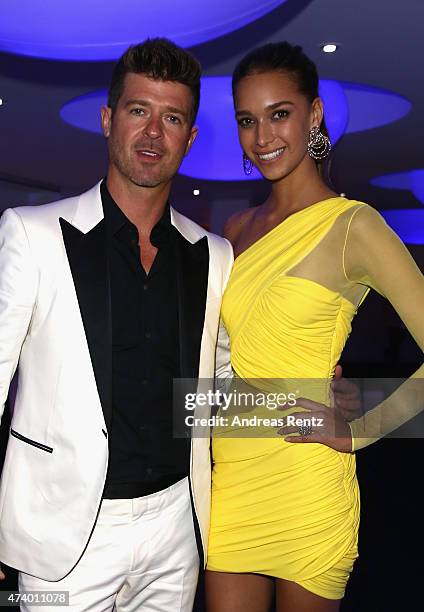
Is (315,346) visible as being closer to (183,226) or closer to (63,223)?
(183,226)

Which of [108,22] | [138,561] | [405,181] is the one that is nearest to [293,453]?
[138,561]

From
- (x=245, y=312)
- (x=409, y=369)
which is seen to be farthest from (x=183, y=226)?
(x=409, y=369)

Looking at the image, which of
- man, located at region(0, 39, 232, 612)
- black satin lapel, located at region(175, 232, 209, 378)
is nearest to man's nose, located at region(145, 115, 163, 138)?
man, located at region(0, 39, 232, 612)

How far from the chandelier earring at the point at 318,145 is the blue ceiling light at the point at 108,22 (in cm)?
184

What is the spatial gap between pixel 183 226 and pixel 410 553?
118 inches

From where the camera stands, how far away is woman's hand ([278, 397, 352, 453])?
1.97m

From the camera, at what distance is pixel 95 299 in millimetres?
1713

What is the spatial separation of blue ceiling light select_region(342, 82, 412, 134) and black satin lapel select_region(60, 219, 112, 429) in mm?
5833

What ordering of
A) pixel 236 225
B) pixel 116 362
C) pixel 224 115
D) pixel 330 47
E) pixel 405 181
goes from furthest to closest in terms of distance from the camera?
pixel 405 181 → pixel 224 115 → pixel 330 47 → pixel 236 225 → pixel 116 362

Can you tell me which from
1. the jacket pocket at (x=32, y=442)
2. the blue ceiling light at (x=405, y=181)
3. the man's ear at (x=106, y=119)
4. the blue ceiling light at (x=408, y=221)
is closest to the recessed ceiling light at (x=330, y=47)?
the man's ear at (x=106, y=119)

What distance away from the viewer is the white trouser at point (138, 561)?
1728 millimetres

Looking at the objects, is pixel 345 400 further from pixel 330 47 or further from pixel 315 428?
pixel 330 47

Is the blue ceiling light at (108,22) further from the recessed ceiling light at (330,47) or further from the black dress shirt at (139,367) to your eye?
the black dress shirt at (139,367)

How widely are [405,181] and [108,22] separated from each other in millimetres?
9156
